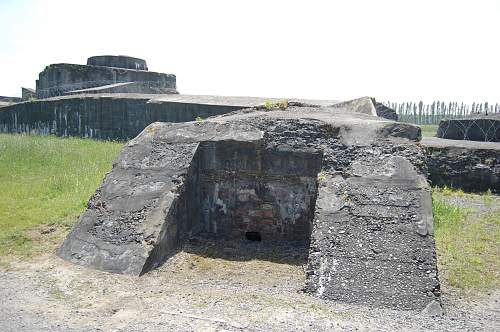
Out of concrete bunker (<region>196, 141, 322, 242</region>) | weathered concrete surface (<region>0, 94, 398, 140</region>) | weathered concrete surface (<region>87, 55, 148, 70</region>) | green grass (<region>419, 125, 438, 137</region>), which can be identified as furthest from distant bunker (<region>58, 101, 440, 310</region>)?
weathered concrete surface (<region>87, 55, 148, 70</region>)

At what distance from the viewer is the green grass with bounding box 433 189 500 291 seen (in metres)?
4.21

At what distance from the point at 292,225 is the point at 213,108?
27.1 ft

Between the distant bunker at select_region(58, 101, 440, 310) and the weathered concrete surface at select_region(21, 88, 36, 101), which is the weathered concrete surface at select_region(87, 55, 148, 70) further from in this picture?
the distant bunker at select_region(58, 101, 440, 310)

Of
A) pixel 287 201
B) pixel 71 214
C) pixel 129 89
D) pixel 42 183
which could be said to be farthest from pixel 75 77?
A: pixel 287 201

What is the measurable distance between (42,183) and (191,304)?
5.60 meters

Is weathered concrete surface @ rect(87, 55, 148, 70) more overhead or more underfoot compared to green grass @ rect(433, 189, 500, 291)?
more overhead

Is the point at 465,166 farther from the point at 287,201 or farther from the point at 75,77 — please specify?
the point at 75,77

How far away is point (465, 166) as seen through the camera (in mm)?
9406

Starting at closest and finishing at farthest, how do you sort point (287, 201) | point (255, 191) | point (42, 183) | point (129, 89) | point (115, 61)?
1. point (287, 201)
2. point (255, 191)
3. point (42, 183)
4. point (129, 89)
5. point (115, 61)

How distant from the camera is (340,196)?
457 centimetres

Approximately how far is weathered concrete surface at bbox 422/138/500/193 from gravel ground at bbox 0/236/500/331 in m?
5.96

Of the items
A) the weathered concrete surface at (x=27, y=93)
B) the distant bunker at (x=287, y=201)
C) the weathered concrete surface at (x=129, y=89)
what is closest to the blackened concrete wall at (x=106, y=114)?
the weathered concrete surface at (x=129, y=89)

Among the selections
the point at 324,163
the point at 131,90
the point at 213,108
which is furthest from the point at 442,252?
the point at 131,90

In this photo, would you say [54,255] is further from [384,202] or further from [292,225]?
[384,202]
